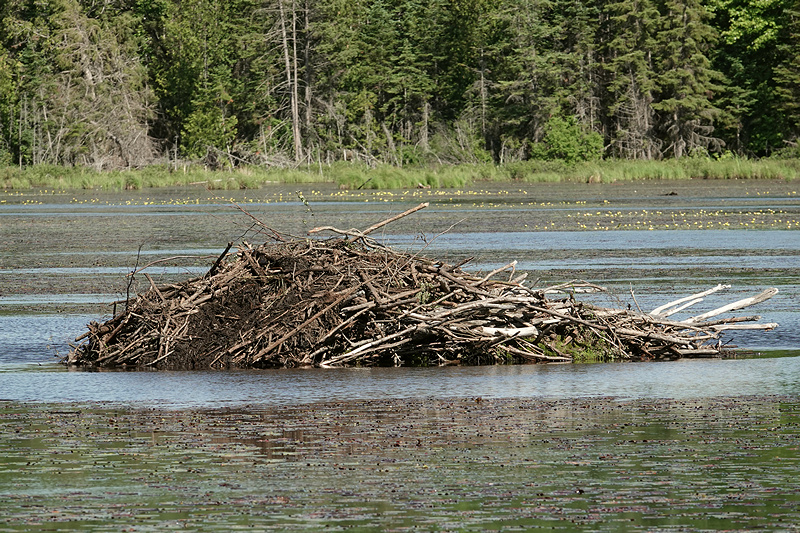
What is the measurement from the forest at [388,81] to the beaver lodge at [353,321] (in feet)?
223

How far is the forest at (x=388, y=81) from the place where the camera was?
86.1 meters

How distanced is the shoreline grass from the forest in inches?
216

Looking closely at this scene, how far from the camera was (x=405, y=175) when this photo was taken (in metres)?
71.0

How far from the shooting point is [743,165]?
74125 millimetres

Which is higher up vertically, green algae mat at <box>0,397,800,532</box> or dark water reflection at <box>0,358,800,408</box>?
green algae mat at <box>0,397,800,532</box>

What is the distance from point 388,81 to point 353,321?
81.0m

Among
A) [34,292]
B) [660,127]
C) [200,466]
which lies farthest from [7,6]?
[200,466]

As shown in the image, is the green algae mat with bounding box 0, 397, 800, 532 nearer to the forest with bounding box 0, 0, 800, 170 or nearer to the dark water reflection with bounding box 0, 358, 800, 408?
the dark water reflection with bounding box 0, 358, 800, 408

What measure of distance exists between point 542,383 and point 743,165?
63407mm

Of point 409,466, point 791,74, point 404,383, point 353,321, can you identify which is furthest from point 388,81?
point 409,466

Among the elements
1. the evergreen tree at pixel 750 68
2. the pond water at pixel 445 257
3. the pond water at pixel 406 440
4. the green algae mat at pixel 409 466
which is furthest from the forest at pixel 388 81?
the green algae mat at pixel 409 466

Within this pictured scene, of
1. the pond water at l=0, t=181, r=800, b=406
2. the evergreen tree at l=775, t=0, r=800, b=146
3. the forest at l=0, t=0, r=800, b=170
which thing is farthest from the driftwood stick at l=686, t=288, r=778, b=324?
the forest at l=0, t=0, r=800, b=170

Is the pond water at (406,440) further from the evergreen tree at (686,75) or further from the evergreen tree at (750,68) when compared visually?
the evergreen tree at (750,68)

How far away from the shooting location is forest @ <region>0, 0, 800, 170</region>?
8606 centimetres
